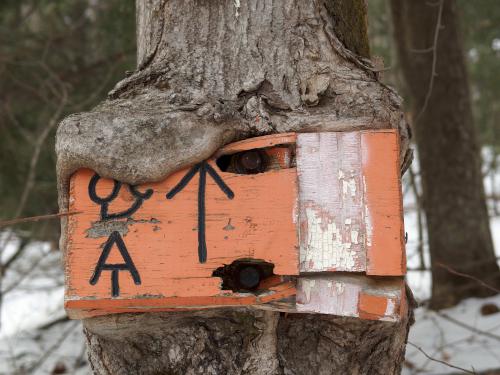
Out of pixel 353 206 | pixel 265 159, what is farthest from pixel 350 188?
pixel 265 159

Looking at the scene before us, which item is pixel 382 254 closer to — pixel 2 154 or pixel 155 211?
pixel 155 211

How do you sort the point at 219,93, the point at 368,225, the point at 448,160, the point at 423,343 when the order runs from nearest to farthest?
the point at 368,225 → the point at 219,93 → the point at 423,343 → the point at 448,160

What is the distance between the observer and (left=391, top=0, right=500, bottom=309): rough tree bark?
3.88 m

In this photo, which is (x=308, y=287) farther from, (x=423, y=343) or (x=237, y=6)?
(x=423, y=343)

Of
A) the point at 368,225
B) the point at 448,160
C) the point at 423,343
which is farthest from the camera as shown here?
the point at 448,160

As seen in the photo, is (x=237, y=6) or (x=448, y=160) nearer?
(x=237, y=6)

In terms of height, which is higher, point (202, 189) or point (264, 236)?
point (202, 189)

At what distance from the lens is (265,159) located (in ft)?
4.42

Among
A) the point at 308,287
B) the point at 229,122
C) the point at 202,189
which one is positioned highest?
the point at 229,122

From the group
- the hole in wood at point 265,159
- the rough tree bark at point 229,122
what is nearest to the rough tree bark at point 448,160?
the rough tree bark at point 229,122

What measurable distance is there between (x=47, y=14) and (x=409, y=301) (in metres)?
3.93

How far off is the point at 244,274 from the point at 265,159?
0.25 m

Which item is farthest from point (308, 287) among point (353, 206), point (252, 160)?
point (252, 160)

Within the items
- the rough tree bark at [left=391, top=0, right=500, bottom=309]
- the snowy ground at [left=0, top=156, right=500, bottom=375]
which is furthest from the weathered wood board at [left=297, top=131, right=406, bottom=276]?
the rough tree bark at [left=391, top=0, right=500, bottom=309]
